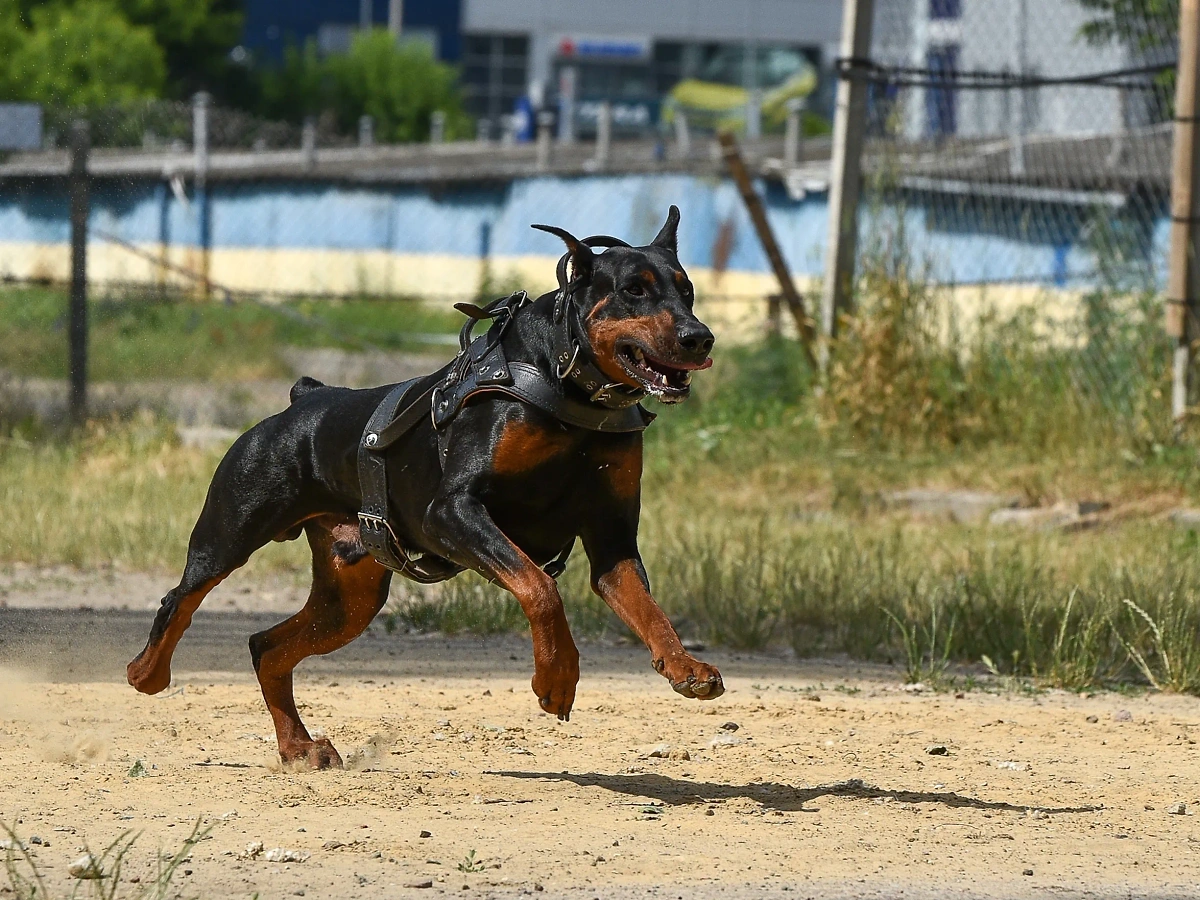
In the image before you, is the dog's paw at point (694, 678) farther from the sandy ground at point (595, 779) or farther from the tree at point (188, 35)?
the tree at point (188, 35)

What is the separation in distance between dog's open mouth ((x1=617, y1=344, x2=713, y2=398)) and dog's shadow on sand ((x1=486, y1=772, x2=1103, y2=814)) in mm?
→ 1203

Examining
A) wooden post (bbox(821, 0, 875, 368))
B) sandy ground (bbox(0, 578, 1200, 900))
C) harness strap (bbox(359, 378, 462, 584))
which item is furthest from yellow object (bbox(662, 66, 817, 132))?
harness strap (bbox(359, 378, 462, 584))

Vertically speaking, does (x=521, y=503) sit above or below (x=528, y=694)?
above

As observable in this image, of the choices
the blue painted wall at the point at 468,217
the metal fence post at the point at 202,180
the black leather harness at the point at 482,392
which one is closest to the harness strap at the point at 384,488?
the black leather harness at the point at 482,392

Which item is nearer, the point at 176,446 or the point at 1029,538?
the point at 1029,538

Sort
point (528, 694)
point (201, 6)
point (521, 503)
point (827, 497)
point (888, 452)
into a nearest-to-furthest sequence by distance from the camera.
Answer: point (521, 503), point (528, 694), point (827, 497), point (888, 452), point (201, 6)

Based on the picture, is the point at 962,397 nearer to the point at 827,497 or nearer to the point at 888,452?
the point at 888,452

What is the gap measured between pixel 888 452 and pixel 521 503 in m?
7.13

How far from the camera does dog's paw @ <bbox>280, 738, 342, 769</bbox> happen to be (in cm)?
529

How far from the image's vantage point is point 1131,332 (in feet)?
36.8

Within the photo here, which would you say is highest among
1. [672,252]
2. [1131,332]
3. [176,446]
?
[672,252]

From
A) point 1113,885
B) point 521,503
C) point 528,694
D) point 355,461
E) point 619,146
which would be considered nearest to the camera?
point 1113,885

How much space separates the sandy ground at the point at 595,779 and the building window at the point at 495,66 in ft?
186

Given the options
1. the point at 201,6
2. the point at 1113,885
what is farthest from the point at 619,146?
the point at 1113,885
